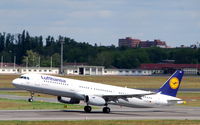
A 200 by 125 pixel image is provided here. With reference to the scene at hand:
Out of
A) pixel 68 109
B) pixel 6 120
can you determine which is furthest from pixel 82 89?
pixel 6 120

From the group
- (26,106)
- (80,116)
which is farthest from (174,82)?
(26,106)

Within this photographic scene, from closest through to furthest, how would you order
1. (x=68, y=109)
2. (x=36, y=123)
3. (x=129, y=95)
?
(x=36, y=123), (x=129, y=95), (x=68, y=109)

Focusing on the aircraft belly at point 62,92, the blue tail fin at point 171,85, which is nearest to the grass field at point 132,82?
the blue tail fin at point 171,85

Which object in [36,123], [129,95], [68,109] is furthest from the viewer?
[68,109]

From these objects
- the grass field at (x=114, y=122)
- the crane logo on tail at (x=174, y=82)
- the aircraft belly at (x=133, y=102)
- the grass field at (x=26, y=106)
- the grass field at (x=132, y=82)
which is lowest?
the grass field at (x=114, y=122)

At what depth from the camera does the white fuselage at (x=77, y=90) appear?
6388cm

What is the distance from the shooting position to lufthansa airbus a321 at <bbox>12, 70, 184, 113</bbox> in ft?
209

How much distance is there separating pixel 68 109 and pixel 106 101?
6202 millimetres

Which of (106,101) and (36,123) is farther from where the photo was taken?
(106,101)

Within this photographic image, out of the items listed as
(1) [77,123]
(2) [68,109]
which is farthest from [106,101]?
(1) [77,123]

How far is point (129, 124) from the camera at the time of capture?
165 feet

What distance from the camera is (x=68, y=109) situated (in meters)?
68.9

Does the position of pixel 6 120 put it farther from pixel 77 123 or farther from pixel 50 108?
pixel 50 108

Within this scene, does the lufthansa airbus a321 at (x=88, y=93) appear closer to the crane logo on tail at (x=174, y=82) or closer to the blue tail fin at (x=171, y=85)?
the blue tail fin at (x=171, y=85)
